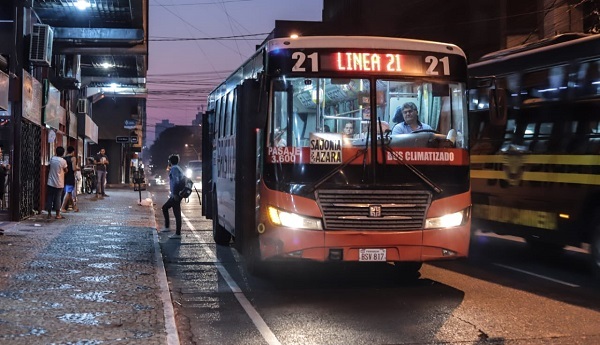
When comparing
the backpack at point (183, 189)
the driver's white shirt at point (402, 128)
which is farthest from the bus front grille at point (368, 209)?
the backpack at point (183, 189)

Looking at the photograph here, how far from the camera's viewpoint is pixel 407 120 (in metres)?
8.46

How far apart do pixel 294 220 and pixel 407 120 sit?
1924 millimetres

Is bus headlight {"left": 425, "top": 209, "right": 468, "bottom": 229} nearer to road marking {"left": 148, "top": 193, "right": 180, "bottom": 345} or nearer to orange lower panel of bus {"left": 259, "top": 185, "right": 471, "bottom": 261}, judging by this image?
orange lower panel of bus {"left": 259, "top": 185, "right": 471, "bottom": 261}

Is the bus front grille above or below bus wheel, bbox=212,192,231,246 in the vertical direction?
above

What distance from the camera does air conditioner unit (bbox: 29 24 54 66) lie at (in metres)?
16.9

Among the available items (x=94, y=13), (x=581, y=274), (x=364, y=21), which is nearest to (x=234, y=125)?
(x=581, y=274)

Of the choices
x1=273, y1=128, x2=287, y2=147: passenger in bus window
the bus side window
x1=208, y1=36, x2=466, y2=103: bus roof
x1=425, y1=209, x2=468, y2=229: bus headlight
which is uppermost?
x1=208, y1=36, x2=466, y2=103: bus roof

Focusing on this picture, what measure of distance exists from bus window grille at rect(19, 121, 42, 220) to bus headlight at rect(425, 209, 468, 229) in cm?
1185

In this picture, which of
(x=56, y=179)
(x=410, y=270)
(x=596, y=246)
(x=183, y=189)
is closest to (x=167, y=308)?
(x=410, y=270)

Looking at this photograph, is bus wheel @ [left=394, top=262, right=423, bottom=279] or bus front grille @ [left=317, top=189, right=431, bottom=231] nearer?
bus front grille @ [left=317, top=189, right=431, bottom=231]

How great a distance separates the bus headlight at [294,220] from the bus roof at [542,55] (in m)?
4.86

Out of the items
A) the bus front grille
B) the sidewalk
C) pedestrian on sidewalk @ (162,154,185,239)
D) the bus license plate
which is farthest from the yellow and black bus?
pedestrian on sidewalk @ (162,154,185,239)

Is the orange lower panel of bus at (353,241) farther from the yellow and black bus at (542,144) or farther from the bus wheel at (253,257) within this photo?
the yellow and black bus at (542,144)

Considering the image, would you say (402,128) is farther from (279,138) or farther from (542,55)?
(542,55)
